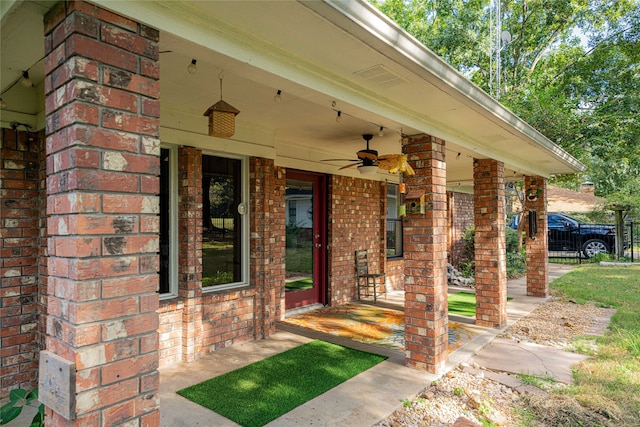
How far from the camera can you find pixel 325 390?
3.29 m

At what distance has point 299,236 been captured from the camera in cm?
619

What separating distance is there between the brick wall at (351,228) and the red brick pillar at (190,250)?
114 inches

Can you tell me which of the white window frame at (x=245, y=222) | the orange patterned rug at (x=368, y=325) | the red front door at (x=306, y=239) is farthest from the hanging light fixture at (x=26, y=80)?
the orange patterned rug at (x=368, y=325)

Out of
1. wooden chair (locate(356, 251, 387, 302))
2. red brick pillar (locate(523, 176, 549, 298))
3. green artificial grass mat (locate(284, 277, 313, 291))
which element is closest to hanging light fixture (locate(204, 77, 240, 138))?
green artificial grass mat (locate(284, 277, 313, 291))

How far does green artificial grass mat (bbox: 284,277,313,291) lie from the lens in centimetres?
602

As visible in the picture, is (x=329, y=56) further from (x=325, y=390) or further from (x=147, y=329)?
(x=325, y=390)

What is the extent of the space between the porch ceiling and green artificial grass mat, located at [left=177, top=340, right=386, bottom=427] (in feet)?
7.86

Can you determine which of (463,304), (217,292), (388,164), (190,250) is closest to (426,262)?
(388,164)

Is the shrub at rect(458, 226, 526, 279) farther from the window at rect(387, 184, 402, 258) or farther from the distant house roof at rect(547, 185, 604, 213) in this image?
the distant house roof at rect(547, 185, 604, 213)

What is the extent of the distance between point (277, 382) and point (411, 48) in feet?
9.60

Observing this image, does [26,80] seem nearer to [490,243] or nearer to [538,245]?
[490,243]

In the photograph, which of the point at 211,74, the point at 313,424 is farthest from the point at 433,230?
the point at 211,74

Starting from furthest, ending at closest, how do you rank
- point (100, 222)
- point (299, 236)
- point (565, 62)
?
point (565, 62)
point (299, 236)
point (100, 222)

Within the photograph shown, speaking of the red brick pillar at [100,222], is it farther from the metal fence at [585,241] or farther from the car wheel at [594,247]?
the car wheel at [594,247]
